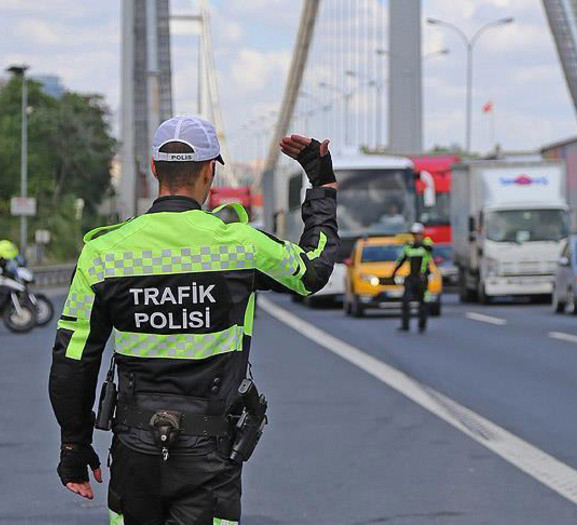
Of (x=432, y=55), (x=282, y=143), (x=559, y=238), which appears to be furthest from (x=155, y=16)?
(x=282, y=143)

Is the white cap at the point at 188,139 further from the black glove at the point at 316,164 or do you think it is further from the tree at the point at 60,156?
the tree at the point at 60,156

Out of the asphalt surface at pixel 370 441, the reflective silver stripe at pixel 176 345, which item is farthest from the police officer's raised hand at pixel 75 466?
the asphalt surface at pixel 370 441

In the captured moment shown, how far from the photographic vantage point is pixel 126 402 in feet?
14.3

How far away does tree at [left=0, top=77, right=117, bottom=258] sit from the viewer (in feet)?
292

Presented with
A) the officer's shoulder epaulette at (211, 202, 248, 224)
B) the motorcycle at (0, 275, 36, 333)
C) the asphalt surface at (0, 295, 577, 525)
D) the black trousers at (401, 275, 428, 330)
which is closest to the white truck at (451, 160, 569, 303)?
the black trousers at (401, 275, 428, 330)

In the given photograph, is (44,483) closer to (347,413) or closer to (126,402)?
(347,413)

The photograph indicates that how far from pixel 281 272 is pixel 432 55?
2744 inches

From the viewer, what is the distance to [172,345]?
434 centimetres

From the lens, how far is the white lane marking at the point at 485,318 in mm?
28420

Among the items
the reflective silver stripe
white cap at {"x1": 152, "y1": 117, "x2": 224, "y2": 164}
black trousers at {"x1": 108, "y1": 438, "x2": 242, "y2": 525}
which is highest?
white cap at {"x1": 152, "y1": 117, "x2": 224, "y2": 164}

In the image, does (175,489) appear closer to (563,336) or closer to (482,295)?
(563,336)

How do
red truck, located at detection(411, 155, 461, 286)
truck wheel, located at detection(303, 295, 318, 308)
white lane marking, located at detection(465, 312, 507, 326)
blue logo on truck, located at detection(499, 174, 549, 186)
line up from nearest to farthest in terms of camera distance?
white lane marking, located at detection(465, 312, 507, 326), blue logo on truck, located at detection(499, 174, 549, 186), truck wheel, located at detection(303, 295, 318, 308), red truck, located at detection(411, 155, 461, 286)

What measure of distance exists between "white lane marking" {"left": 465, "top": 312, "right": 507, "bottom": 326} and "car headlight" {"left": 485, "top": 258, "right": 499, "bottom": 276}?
12.2ft

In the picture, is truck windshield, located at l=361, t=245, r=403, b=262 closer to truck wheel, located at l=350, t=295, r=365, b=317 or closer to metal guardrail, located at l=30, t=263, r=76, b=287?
truck wheel, located at l=350, t=295, r=365, b=317
